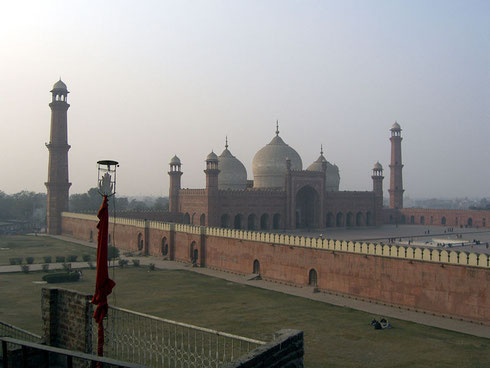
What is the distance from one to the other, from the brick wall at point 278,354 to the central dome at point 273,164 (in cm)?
3679

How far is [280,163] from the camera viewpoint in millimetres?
43062

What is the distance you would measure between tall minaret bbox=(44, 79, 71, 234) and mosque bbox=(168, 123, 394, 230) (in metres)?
9.43

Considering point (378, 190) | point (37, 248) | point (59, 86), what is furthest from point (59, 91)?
point (378, 190)

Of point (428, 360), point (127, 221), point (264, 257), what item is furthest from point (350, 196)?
point (428, 360)

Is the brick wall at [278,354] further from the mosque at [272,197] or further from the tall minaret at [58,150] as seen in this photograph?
the tall minaret at [58,150]

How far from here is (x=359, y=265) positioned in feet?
58.0

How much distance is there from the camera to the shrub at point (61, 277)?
67.4 ft

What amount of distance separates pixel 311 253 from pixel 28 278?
12525mm

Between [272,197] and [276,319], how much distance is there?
79.6ft

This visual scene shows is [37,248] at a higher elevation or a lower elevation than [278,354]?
lower

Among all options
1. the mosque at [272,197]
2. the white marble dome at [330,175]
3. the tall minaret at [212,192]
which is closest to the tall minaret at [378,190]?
the mosque at [272,197]

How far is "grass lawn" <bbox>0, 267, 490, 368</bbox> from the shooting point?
11.3 m

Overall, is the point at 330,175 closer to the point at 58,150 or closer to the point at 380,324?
the point at 58,150

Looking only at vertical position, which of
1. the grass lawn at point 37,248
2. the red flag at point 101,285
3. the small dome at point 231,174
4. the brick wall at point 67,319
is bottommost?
the grass lawn at point 37,248
